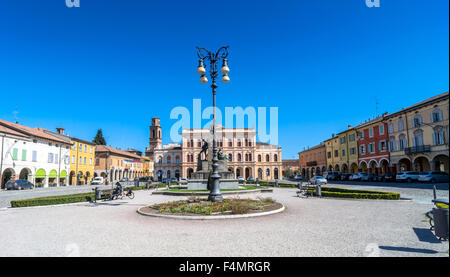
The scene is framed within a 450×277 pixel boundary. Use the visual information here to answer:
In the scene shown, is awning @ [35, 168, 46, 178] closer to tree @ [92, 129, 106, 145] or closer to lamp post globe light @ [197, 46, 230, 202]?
lamp post globe light @ [197, 46, 230, 202]

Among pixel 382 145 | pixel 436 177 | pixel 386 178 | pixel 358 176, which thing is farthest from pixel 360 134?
pixel 436 177

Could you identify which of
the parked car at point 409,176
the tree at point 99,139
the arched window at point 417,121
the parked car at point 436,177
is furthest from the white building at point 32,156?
the arched window at point 417,121

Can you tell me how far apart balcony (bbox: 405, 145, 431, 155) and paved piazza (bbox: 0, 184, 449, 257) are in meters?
30.7

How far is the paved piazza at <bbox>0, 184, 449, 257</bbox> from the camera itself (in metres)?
5.06

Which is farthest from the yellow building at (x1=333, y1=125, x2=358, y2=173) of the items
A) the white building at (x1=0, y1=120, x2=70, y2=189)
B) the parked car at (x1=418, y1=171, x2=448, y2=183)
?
the white building at (x1=0, y1=120, x2=70, y2=189)

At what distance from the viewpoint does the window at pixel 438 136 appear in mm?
30578

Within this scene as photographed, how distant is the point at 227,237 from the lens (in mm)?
6070

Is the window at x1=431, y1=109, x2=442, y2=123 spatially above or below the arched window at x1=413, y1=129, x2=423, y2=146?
above

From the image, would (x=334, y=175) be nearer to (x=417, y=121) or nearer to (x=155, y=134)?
(x=417, y=121)

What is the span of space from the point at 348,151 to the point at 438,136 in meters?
20.2

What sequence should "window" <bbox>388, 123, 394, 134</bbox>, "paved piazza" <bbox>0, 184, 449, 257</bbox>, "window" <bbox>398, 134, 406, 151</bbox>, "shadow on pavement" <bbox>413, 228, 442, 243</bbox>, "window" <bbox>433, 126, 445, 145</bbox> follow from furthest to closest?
1. "window" <bbox>388, 123, 394, 134</bbox>
2. "window" <bbox>398, 134, 406, 151</bbox>
3. "window" <bbox>433, 126, 445, 145</bbox>
4. "shadow on pavement" <bbox>413, 228, 442, 243</bbox>
5. "paved piazza" <bbox>0, 184, 449, 257</bbox>

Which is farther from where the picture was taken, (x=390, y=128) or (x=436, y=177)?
(x=390, y=128)

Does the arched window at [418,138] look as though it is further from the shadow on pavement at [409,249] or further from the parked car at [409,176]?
the shadow on pavement at [409,249]
